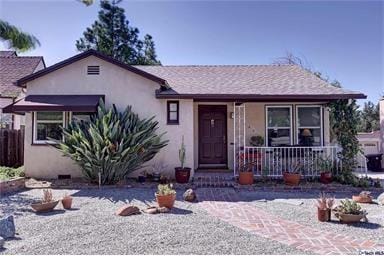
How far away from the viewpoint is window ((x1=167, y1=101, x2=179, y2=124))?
11.9m

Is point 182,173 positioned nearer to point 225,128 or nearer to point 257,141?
point 225,128

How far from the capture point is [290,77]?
46.9ft

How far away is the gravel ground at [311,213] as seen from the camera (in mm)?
5875

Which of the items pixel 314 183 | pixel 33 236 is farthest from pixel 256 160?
pixel 33 236

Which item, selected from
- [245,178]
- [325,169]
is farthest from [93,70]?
[325,169]

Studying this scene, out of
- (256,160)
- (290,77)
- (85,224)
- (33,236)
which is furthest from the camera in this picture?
(290,77)

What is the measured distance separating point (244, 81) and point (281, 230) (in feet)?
28.4

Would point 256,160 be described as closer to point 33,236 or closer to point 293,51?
point 33,236

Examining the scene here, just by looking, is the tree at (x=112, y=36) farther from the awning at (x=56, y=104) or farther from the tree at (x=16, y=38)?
the awning at (x=56, y=104)

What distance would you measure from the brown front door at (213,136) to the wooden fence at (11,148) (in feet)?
30.3

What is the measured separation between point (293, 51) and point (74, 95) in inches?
908

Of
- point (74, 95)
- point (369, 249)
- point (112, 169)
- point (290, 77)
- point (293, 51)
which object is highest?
point (293, 51)

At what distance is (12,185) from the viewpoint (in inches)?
396

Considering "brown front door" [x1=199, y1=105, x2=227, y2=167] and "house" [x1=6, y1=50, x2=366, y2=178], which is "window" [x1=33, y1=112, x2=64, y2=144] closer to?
"house" [x1=6, y1=50, x2=366, y2=178]
